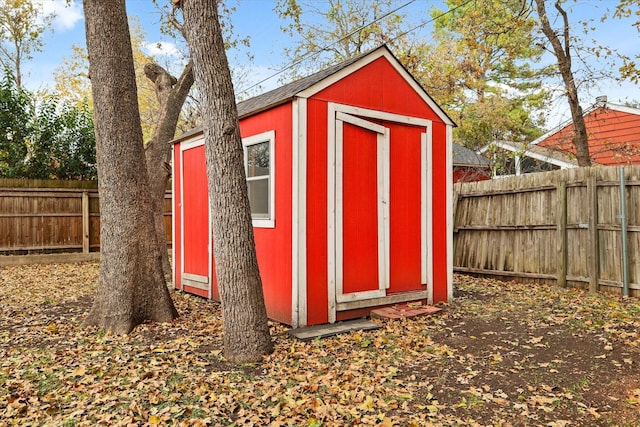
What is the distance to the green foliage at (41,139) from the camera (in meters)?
11.6

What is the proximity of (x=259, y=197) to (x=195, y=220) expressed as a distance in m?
1.90

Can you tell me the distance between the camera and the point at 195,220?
7.16 meters

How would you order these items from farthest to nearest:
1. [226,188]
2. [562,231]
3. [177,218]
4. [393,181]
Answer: [177,218] < [562,231] < [393,181] < [226,188]

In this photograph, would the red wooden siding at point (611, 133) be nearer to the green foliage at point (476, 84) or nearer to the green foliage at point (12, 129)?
the green foliage at point (476, 84)

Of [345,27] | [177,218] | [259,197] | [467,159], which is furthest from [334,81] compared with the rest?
[345,27]

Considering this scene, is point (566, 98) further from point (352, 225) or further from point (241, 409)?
point (241, 409)

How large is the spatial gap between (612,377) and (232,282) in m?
3.09

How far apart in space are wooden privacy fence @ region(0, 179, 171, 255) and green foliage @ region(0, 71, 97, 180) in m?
0.90

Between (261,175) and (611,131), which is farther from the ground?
(611,131)

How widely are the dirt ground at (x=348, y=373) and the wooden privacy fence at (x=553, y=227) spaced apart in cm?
105

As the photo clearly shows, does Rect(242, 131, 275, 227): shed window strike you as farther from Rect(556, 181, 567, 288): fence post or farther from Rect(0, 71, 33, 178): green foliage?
Rect(0, 71, 33, 178): green foliage

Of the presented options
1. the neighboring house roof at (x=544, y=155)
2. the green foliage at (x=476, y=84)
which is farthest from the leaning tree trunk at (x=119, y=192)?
the neighboring house roof at (x=544, y=155)

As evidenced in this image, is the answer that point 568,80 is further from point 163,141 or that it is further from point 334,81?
point 163,141

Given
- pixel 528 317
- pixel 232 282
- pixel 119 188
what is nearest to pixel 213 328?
pixel 232 282
